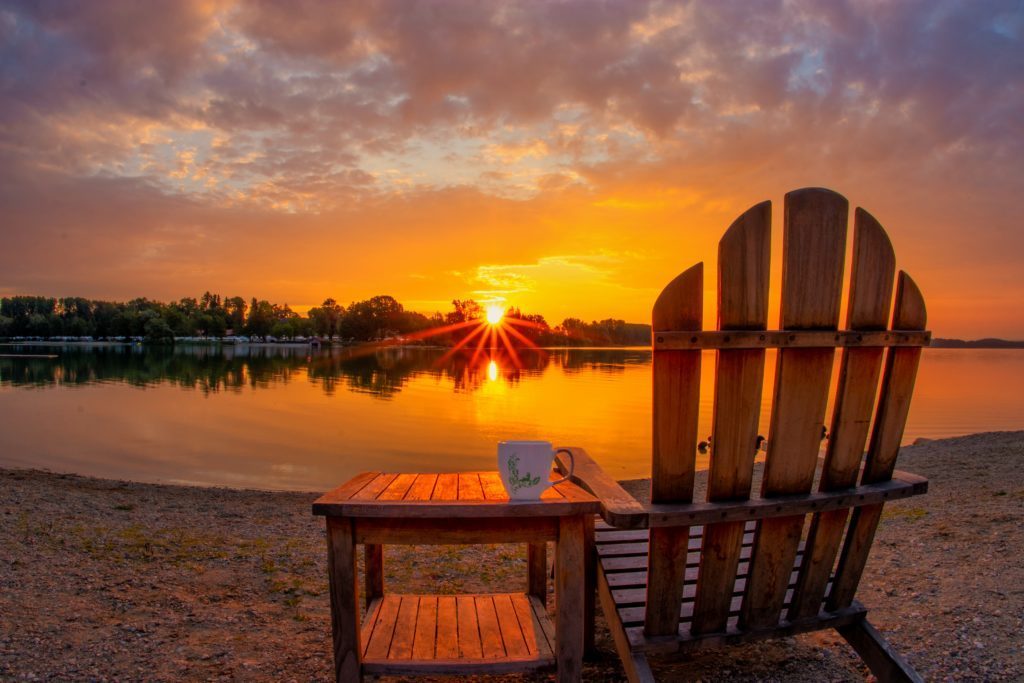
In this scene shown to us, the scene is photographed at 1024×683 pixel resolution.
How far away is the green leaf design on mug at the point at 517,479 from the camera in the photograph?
2617 mm

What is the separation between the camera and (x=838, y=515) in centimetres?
287

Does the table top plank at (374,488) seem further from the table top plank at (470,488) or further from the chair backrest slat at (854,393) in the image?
the chair backrest slat at (854,393)

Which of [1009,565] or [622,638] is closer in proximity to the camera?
[622,638]

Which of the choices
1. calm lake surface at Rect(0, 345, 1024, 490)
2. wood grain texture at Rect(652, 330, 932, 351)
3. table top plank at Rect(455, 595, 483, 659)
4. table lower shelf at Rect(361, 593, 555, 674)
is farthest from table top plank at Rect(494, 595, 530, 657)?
calm lake surface at Rect(0, 345, 1024, 490)

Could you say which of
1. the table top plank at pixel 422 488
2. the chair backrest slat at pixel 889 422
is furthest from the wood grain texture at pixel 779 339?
the table top plank at pixel 422 488

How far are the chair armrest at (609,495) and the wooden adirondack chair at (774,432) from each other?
11 mm

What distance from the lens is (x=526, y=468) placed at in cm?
262

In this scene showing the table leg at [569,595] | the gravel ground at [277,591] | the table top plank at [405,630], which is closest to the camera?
the table leg at [569,595]

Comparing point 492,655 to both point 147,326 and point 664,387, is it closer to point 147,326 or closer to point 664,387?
point 664,387

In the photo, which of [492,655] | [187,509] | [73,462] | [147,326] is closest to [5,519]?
[187,509]

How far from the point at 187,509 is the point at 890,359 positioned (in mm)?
8865

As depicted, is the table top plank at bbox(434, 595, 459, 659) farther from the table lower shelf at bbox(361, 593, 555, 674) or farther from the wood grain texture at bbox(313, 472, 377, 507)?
the wood grain texture at bbox(313, 472, 377, 507)

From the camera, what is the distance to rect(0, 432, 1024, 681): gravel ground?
141 inches

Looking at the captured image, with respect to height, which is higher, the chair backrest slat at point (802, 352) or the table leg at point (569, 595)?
the chair backrest slat at point (802, 352)
